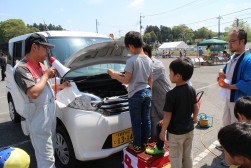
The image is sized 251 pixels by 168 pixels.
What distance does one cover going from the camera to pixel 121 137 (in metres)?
3.28

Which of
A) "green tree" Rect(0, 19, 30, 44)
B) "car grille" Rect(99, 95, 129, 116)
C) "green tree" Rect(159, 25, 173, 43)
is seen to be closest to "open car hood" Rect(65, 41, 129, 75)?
"car grille" Rect(99, 95, 129, 116)

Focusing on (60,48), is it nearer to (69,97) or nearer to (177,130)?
(69,97)

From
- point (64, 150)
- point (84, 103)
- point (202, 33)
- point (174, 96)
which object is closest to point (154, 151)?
point (174, 96)

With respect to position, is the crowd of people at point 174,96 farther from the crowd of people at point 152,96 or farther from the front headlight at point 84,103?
the front headlight at point 84,103

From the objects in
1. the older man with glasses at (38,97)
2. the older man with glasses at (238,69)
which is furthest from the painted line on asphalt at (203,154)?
the older man with glasses at (38,97)

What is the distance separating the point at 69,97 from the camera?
320 cm

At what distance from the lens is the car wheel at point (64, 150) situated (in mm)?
3187

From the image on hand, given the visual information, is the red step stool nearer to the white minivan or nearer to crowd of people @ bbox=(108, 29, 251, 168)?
crowd of people @ bbox=(108, 29, 251, 168)

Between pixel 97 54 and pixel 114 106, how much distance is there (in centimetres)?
98

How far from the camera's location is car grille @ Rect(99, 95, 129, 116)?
319 centimetres

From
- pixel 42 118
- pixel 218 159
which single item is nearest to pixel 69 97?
pixel 42 118

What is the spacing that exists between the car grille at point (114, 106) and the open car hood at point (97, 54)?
772 millimetres

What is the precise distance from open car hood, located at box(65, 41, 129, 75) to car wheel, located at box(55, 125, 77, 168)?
939 mm

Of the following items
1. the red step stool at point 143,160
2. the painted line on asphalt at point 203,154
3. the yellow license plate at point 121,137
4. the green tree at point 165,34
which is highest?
the green tree at point 165,34
